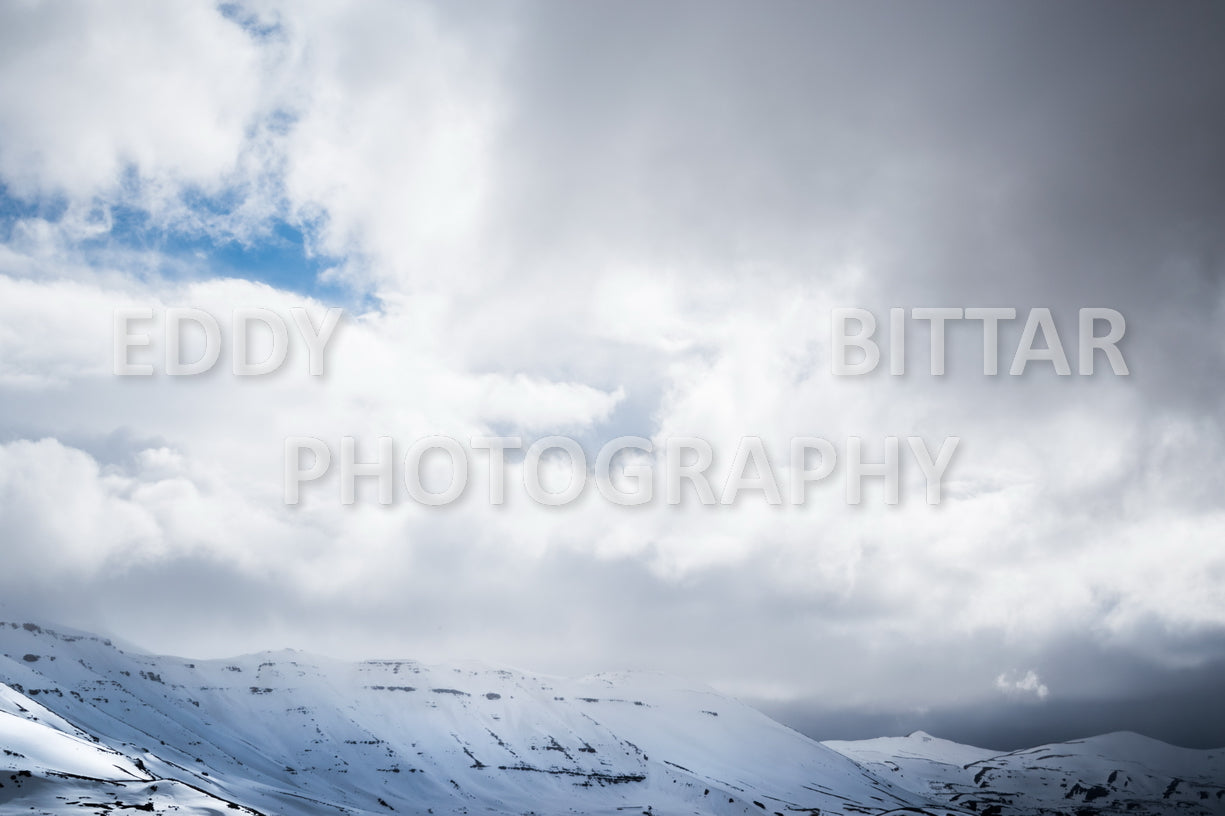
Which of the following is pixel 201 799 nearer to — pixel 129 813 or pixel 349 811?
pixel 129 813

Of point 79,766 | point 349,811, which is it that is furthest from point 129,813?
point 349,811

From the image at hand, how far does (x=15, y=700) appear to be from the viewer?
126875 millimetres

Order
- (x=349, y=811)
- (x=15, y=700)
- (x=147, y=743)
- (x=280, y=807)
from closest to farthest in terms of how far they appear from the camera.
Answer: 1. (x=15, y=700)
2. (x=280, y=807)
3. (x=349, y=811)
4. (x=147, y=743)

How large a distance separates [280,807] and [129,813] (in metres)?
81.6

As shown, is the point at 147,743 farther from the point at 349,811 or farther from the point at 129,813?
the point at 129,813

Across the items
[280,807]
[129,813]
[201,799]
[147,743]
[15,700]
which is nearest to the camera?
[129,813]

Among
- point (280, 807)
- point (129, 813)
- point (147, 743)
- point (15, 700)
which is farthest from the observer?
point (147, 743)

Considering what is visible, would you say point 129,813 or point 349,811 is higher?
point 129,813

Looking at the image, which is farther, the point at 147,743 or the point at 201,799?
the point at 147,743

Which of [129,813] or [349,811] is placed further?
[349,811]

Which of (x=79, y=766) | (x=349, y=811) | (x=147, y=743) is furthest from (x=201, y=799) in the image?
(x=147, y=743)

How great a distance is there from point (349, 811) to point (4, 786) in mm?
95847

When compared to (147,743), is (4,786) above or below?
above

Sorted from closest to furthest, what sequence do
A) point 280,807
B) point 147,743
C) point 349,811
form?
point 280,807
point 349,811
point 147,743
